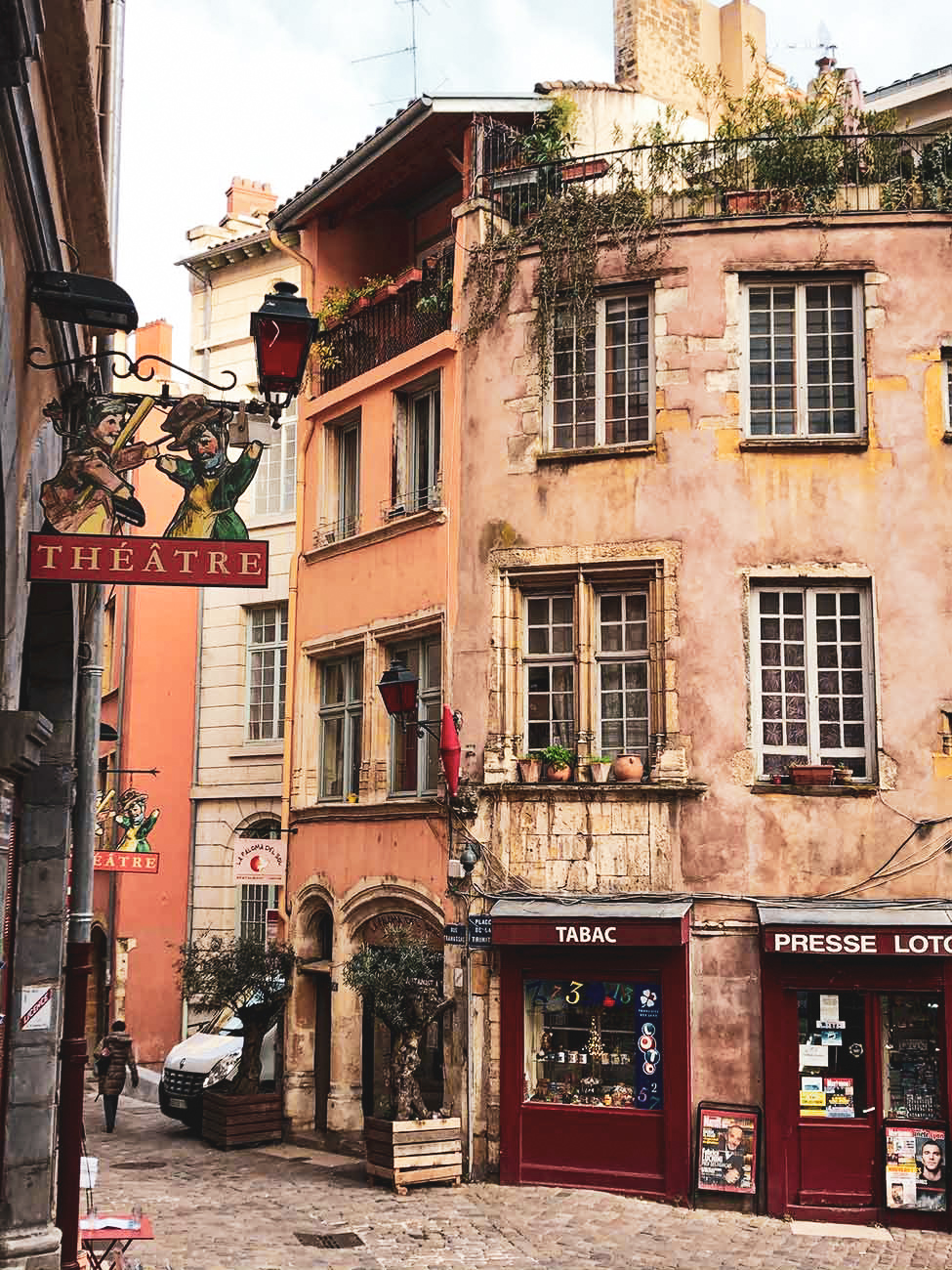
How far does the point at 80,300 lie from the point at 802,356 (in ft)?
30.1

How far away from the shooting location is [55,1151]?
9.95 metres

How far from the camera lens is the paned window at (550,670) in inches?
586

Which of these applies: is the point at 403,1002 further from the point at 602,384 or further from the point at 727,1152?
the point at 602,384

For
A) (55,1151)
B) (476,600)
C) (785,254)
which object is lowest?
(55,1151)

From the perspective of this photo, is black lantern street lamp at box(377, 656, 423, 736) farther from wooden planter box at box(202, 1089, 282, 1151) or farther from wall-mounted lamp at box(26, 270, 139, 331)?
wall-mounted lamp at box(26, 270, 139, 331)

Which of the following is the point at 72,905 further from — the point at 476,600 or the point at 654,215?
the point at 654,215

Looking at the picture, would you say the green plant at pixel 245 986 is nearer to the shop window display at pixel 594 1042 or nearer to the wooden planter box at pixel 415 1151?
the wooden planter box at pixel 415 1151

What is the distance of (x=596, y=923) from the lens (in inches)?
535

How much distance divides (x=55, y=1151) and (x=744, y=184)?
11167mm

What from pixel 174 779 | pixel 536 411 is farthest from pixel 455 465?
pixel 174 779

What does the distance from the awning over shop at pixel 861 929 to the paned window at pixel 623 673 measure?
7.17 feet

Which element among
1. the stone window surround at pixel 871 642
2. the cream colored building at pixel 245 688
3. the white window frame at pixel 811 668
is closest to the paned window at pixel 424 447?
the stone window surround at pixel 871 642

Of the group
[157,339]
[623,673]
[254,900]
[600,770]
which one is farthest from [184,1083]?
[157,339]

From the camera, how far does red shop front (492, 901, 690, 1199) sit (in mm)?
13477
